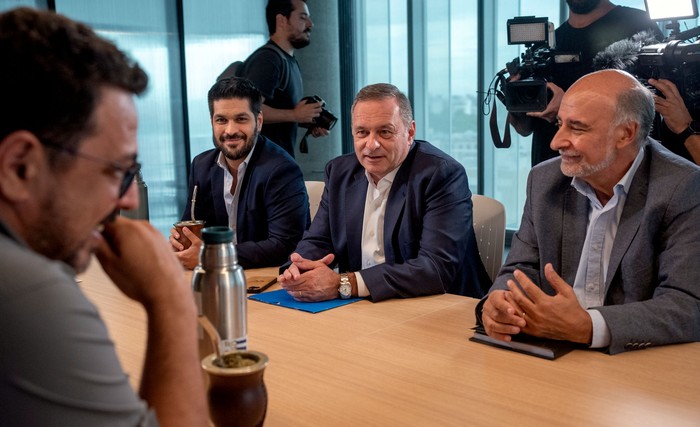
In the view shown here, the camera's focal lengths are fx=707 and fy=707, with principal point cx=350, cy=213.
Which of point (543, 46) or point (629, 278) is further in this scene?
point (543, 46)

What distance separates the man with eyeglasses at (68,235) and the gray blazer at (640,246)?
1.01 metres

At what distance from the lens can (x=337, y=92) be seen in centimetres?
673

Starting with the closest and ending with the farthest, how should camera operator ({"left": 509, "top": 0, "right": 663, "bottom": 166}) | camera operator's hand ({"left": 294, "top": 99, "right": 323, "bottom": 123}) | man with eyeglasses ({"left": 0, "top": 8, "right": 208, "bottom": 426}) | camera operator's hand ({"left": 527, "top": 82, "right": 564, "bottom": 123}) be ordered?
man with eyeglasses ({"left": 0, "top": 8, "right": 208, "bottom": 426}) → camera operator's hand ({"left": 527, "top": 82, "right": 564, "bottom": 123}) → camera operator ({"left": 509, "top": 0, "right": 663, "bottom": 166}) → camera operator's hand ({"left": 294, "top": 99, "right": 323, "bottom": 123})

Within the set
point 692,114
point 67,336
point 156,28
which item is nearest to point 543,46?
point 692,114

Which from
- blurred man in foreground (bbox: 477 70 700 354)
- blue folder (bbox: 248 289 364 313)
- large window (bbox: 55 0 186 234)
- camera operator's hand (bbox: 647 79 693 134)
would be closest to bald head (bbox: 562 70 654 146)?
blurred man in foreground (bbox: 477 70 700 354)

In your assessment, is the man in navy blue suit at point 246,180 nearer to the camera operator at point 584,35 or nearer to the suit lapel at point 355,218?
the suit lapel at point 355,218

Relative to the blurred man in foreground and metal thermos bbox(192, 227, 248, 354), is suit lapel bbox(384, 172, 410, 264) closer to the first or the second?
the blurred man in foreground

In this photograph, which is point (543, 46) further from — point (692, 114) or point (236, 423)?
point (236, 423)

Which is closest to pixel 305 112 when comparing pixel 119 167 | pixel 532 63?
pixel 532 63

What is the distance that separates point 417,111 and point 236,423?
5.23 m

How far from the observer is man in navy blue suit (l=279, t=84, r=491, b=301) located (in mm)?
2314

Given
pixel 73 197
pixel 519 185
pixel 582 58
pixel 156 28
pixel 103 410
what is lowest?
pixel 519 185

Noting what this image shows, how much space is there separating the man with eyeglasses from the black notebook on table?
834mm

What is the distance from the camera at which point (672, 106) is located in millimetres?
2604
